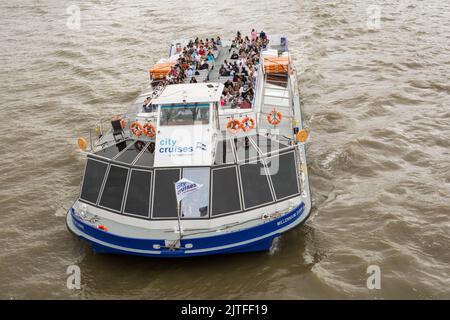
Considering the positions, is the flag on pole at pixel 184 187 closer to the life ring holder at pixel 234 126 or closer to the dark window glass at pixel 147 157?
the dark window glass at pixel 147 157

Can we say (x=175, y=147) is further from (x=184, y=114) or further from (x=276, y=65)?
(x=276, y=65)

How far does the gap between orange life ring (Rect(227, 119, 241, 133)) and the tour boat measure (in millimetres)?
33

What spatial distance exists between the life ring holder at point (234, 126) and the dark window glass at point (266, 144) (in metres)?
0.63

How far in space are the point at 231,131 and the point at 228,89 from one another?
3.53m

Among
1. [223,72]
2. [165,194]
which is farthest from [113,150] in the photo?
[223,72]

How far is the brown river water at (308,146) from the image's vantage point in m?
13.9

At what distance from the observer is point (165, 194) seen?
13.9m

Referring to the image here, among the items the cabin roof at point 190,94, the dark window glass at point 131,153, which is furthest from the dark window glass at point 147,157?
the cabin roof at point 190,94

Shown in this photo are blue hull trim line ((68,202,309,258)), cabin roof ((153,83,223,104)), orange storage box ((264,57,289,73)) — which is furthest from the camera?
orange storage box ((264,57,289,73))

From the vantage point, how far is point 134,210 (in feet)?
45.6

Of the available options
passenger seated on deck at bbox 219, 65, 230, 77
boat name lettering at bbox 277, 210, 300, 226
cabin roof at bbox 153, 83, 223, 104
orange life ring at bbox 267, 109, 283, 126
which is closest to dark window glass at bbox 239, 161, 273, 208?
boat name lettering at bbox 277, 210, 300, 226

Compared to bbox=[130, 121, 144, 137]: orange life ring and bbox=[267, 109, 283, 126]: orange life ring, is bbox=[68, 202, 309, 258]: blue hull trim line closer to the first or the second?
bbox=[130, 121, 144, 137]: orange life ring

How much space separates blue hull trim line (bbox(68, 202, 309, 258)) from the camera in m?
13.2

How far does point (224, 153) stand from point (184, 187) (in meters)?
2.70
